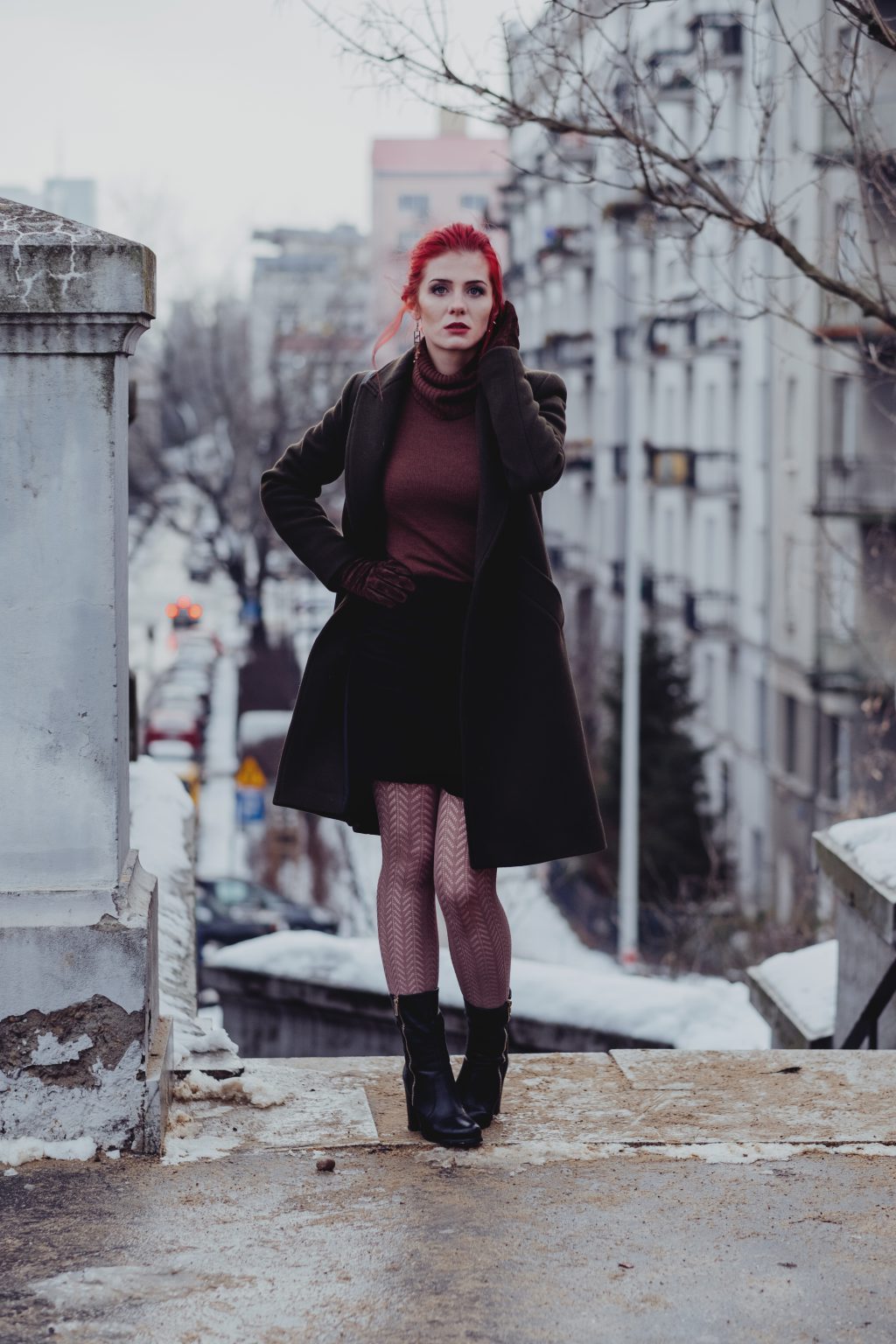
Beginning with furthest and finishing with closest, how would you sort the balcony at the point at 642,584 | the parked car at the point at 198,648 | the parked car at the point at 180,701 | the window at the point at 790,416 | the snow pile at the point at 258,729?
1. the parked car at the point at 198,648
2. the parked car at the point at 180,701
3. the snow pile at the point at 258,729
4. the balcony at the point at 642,584
5. the window at the point at 790,416

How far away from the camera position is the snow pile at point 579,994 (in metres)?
7.20

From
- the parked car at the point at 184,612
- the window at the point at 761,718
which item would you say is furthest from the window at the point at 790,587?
the parked car at the point at 184,612

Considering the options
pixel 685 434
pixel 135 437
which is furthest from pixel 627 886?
pixel 135 437

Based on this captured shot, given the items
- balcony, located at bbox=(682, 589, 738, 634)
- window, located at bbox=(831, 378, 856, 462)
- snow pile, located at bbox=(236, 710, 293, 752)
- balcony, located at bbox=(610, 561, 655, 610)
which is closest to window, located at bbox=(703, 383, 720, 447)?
balcony, located at bbox=(682, 589, 738, 634)

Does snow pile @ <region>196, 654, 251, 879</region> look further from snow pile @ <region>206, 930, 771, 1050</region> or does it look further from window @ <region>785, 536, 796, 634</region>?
snow pile @ <region>206, 930, 771, 1050</region>

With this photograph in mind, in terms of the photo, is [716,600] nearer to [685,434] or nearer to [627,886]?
[685,434]

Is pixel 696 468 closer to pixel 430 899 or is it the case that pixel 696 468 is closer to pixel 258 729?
pixel 258 729

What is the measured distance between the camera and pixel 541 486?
3832 millimetres

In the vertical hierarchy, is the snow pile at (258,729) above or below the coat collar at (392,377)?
below

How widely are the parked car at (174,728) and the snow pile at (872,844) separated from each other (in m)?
31.5

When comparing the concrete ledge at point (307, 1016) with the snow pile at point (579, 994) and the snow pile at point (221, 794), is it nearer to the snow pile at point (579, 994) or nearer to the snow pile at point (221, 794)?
the snow pile at point (579, 994)

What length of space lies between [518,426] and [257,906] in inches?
913

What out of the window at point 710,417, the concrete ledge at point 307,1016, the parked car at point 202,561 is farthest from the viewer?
the parked car at point 202,561

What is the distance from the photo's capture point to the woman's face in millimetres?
3906
